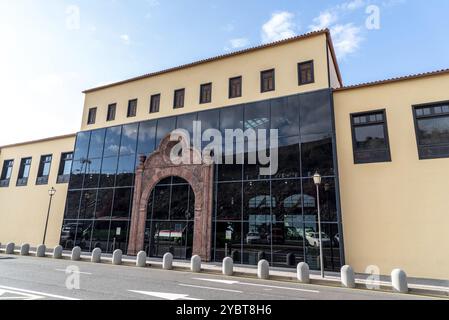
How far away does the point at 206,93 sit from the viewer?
20.5 m

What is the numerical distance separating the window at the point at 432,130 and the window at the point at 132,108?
2006cm

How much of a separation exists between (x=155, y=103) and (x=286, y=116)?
11263 millimetres

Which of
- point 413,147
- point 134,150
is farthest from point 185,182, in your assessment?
point 413,147

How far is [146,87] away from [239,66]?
8509 mm

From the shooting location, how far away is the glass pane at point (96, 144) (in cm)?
2328

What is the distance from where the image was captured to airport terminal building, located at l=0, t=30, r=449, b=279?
13.8 meters

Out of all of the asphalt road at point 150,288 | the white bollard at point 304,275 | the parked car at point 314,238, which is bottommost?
the asphalt road at point 150,288

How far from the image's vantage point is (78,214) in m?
22.2

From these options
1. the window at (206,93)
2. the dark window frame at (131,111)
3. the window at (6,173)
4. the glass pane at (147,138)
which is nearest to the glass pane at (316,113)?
the window at (206,93)

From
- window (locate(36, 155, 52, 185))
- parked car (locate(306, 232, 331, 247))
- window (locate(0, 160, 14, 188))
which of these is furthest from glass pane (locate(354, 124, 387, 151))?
window (locate(0, 160, 14, 188))

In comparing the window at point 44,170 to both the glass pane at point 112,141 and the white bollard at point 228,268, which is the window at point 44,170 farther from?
the white bollard at point 228,268

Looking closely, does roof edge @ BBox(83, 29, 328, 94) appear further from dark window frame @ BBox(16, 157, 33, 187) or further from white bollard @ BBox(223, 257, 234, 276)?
white bollard @ BBox(223, 257, 234, 276)

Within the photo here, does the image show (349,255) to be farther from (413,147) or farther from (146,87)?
(146,87)

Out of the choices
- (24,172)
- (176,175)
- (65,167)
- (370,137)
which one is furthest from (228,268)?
(24,172)
